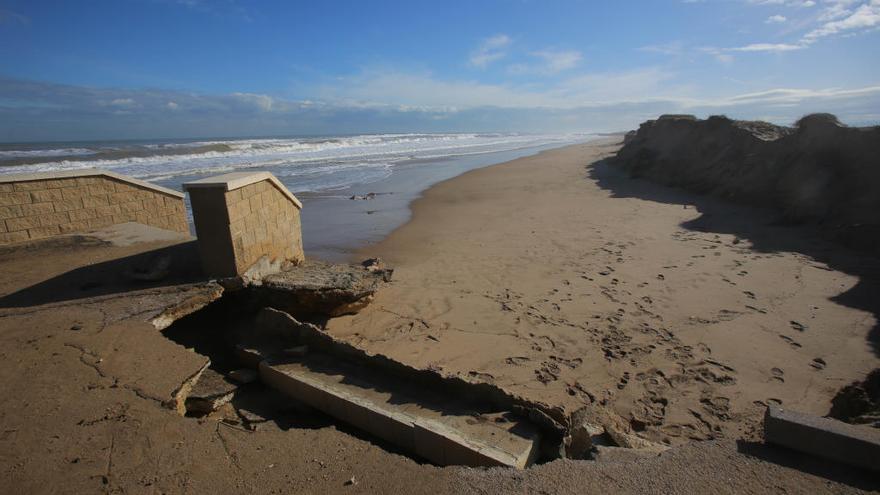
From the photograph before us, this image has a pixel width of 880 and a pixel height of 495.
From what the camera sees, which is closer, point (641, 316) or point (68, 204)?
point (641, 316)

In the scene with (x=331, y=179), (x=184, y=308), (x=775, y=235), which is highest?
(x=331, y=179)

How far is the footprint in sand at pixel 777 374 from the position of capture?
447cm

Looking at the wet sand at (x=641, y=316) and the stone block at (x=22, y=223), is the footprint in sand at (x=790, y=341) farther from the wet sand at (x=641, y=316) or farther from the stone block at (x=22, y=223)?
the stone block at (x=22, y=223)

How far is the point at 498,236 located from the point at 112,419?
26.3 ft

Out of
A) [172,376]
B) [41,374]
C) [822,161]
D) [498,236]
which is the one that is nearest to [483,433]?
[172,376]

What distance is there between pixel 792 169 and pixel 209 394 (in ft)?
44.5

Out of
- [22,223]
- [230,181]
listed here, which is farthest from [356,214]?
[230,181]

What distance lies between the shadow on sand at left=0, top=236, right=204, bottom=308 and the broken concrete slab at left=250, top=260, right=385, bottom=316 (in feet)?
2.82

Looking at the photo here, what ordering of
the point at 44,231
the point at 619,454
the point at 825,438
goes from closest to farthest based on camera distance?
the point at 825,438 → the point at 619,454 → the point at 44,231

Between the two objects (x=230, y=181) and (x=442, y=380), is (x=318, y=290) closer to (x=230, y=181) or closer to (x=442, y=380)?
(x=230, y=181)

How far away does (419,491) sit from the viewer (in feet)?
8.03

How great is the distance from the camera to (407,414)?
3.38 metres

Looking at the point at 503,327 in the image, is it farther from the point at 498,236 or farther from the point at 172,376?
the point at 498,236

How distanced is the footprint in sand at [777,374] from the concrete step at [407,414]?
3.15 meters
